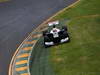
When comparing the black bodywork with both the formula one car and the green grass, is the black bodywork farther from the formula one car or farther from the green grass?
the green grass

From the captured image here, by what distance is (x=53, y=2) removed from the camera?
47500 millimetres

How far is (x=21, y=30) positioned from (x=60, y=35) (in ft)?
24.7

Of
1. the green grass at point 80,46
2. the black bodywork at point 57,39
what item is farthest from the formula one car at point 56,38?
the green grass at point 80,46

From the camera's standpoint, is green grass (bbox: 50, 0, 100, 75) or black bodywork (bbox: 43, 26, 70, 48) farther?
black bodywork (bbox: 43, 26, 70, 48)

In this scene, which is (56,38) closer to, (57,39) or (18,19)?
(57,39)

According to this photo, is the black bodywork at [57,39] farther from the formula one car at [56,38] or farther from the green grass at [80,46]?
the green grass at [80,46]

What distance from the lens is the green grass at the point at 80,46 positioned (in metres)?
27.8

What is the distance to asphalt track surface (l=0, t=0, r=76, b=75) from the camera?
3522cm

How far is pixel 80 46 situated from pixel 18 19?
1343cm

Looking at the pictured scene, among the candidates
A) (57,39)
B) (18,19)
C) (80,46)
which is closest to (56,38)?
(57,39)

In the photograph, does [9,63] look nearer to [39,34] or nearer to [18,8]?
[39,34]

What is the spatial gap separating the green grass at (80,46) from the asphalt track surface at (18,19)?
120 inches

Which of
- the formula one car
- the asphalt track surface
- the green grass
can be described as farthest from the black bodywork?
the asphalt track surface

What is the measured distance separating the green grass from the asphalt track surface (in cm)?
Result: 305
